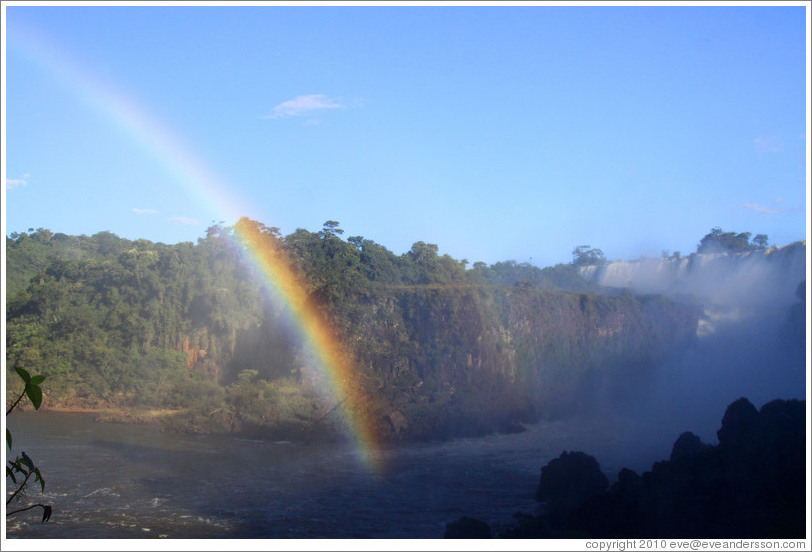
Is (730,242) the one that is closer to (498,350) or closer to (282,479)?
(498,350)

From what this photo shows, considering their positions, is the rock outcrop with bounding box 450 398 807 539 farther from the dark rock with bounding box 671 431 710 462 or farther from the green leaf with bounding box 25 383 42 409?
the green leaf with bounding box 25 383 42 409

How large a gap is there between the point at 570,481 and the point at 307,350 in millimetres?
10937

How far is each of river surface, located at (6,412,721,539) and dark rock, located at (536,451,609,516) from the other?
16.2 inches

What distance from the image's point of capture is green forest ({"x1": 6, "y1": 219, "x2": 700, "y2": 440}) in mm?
18969

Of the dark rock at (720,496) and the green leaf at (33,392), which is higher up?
the green leaf at (33,392)

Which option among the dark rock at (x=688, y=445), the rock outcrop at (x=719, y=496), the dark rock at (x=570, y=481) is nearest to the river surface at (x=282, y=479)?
Result: the dark rock at (x=570, y=481)

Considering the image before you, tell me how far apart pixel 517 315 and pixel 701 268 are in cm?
873

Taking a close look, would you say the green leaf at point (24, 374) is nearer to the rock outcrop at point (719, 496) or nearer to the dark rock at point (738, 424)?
the rock outcrop at point (719, 496)

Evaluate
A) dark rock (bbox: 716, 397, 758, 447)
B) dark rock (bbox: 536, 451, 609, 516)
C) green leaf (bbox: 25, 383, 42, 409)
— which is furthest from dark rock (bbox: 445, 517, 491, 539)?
green leaf (bbox: 25, 383, 42, 409)

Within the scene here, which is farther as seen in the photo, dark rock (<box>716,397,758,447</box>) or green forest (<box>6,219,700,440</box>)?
green forest (<box>6,219,700,440</box>)

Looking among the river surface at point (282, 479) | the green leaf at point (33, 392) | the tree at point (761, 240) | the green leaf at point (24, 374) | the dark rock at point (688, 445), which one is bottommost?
the river surface at point (282, 479)

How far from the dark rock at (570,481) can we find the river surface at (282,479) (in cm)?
41

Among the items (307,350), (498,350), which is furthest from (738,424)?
(307,350)

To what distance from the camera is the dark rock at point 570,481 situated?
1145 cm
